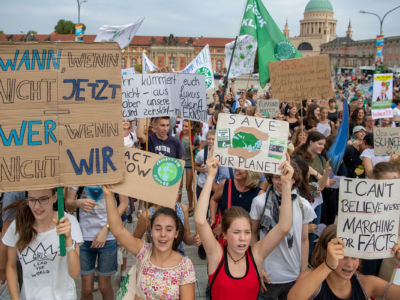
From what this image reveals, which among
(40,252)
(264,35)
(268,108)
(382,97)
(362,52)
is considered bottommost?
(40,252)

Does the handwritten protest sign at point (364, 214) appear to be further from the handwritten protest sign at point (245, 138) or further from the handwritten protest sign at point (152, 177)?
the handwritten protest sign at point (152, 177)

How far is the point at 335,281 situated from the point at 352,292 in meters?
0.12

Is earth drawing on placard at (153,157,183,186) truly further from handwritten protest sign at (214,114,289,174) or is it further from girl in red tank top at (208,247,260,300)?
girl in red tank top at (208,247,260,300)

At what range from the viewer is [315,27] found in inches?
4887

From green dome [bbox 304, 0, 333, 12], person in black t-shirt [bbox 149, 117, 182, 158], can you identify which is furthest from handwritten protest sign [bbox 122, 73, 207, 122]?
green dome [bbox 304, 0, 333, 12]

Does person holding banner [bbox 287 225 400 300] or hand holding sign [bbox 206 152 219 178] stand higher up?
hand holding sign [bbox 206 152 219 178]

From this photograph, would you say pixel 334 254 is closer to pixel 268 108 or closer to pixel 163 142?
pixel 163 142

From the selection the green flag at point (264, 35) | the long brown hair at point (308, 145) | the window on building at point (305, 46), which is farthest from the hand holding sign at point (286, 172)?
the window on building at point (305, 46)

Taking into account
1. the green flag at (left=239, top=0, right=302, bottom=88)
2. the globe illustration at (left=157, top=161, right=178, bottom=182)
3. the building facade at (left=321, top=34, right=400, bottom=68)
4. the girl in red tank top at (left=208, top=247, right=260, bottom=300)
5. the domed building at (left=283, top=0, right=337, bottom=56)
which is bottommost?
the girl in red tank top at (left=208, top=247, right=260, bottom=300)

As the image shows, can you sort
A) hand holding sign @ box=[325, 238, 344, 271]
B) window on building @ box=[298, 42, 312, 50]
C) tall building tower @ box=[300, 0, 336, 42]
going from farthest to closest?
1. window on building @ box=[298, 42, 312, 50]
2. tall building tower @ box=[300, 0, 336, 42]
3. hand holding sign @ box=[325, 238, 344, 271]

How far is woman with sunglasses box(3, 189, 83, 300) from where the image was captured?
8.67 feet

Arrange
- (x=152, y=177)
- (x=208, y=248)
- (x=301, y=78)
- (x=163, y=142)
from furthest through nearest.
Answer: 1. (x=301, y=78)
2. (x=163, y=142)
3. (x=152, y=177)
4. (x=208, y=248)

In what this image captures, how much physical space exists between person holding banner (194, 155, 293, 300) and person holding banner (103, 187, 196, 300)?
0.59 feet

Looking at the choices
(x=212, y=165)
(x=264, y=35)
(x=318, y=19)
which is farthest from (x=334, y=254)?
(x=318, y=19)
